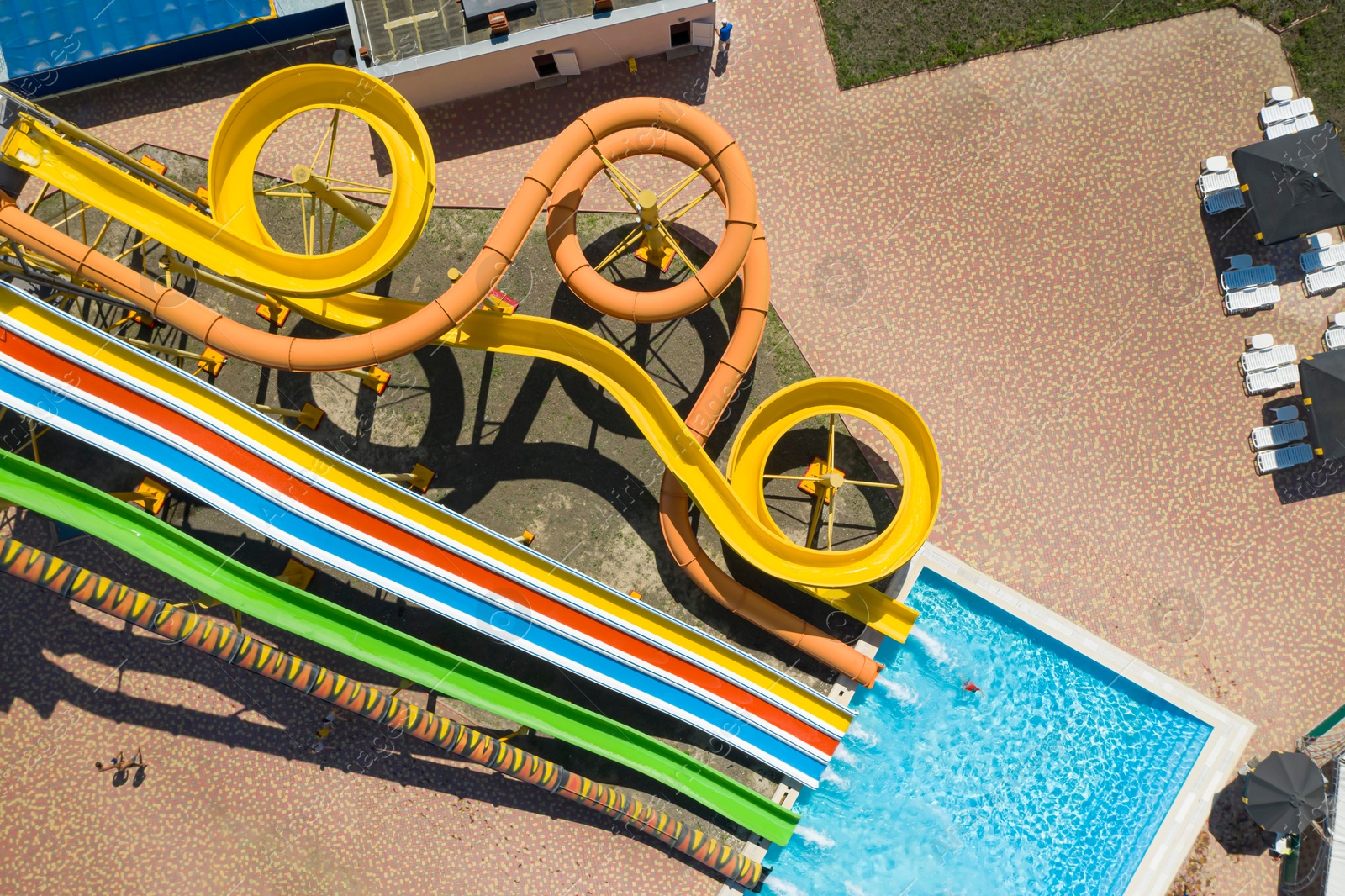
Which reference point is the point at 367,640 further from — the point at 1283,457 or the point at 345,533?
the point at 1283,457

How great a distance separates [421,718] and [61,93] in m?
23.0

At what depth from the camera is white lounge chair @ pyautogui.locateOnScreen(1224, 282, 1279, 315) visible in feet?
78.0

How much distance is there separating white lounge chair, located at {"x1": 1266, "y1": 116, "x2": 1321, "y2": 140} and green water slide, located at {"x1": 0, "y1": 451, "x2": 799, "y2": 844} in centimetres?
2641

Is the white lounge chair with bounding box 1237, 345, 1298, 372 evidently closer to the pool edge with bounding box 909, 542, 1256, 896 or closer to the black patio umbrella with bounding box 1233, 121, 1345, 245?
the black patio umbrella with bounding box 1233, 121, 1345, 245

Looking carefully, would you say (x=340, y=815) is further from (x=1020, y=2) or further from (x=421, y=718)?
(x=1020, y=2)

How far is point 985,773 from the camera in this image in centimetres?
2325

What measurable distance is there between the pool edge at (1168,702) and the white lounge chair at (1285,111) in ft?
56.6

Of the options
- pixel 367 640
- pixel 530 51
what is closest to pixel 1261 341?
pixel 530 51

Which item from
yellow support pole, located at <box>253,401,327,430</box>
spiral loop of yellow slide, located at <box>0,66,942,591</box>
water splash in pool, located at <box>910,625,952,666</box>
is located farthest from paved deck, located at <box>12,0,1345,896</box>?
yellow support pole, located at <box>253,401,327,430</box>

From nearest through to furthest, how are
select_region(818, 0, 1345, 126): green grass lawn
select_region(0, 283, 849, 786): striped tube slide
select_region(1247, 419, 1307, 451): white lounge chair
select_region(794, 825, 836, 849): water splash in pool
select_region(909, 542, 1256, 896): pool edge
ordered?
1. select_region(0, 283, 849, 786): striped tube slide
2. select_region(909, 542, 1256, 896): pool edge
3. select_region(794, 825, 836, 849): water splash in pool
4. select_region(1247, 419, 1307, 451): white lounge chair
5. select_region(818, 0, 1345, 126): green grass lawn

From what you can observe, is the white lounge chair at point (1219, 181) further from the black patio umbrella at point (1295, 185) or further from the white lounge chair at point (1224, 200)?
the black patio umbrella at point (1295, 185)

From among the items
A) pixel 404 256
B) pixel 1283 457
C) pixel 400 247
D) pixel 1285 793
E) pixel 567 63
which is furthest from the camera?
pixel 567 63

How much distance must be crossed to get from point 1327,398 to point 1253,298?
3.74 metres

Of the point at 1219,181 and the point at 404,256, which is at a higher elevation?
the point at 1219,181
